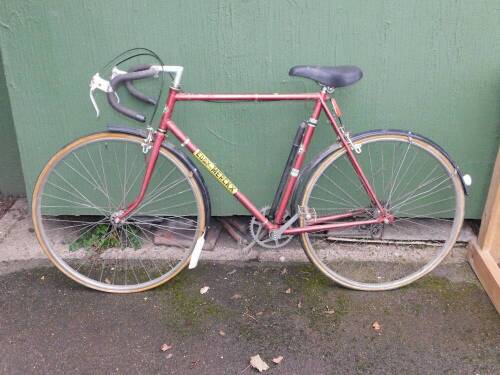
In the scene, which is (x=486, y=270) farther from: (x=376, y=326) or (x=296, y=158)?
(x=296, y=158)

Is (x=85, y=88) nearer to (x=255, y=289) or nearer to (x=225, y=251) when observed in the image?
(x=225, y=251)

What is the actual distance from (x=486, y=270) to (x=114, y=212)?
2559mm

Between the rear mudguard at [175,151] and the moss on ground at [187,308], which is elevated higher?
the rear mudguard at [175,151]

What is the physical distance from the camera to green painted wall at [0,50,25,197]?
3.96m

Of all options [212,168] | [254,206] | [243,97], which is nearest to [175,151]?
[212,168]

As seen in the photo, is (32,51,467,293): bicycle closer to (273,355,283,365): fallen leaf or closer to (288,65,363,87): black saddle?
(288,65,363,87): black saddle

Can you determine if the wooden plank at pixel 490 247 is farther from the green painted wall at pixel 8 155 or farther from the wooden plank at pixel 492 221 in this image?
the green painted wall at pixel 8 155

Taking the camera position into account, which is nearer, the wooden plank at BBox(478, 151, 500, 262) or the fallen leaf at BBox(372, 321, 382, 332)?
the fallen leaf at BBox(372, 321, 382, 332)

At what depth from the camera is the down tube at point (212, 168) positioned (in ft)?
9.77

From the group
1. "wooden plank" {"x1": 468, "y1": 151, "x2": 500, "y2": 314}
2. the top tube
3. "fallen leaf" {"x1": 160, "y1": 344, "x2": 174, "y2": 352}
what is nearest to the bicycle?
the top tube

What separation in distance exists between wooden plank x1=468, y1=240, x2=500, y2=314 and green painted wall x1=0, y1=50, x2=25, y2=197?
3.77 meters

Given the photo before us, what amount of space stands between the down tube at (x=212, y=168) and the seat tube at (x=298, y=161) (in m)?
0.11

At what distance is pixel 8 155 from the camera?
4.18 meters

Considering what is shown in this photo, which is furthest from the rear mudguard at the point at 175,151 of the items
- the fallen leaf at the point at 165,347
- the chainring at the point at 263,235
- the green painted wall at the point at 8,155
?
the green painted wall at the point at 8,155
